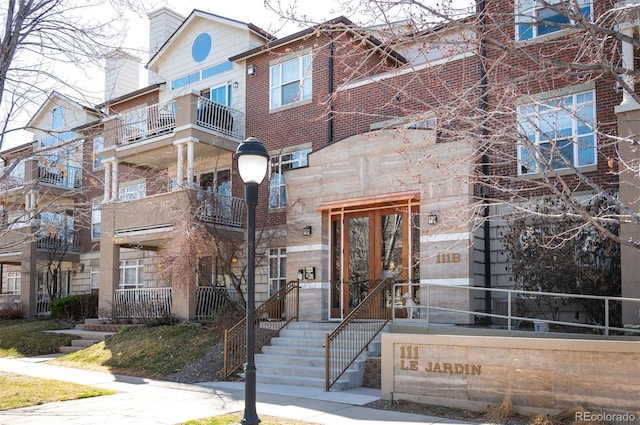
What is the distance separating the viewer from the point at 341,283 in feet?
52.6

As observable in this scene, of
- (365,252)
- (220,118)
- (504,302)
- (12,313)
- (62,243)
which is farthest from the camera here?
(62,243)

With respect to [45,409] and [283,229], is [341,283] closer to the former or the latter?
[283,229]

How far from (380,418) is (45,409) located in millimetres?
5294

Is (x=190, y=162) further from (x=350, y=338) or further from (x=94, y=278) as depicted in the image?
(x=94, y=278)

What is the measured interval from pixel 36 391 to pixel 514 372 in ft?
27.8

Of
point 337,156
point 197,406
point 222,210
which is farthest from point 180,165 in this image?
point 197,406

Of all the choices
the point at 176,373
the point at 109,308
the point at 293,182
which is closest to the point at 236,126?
the point at 293,182

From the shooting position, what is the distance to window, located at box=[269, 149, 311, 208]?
20.2 m

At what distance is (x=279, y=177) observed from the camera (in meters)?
20.6

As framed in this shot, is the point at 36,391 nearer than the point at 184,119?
Yes

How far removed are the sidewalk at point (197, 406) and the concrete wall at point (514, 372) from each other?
0.76 meters

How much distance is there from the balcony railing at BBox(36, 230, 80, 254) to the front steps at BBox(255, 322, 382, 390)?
1680 centimetres

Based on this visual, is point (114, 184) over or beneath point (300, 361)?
over

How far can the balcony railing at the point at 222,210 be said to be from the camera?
1844 centimetres
